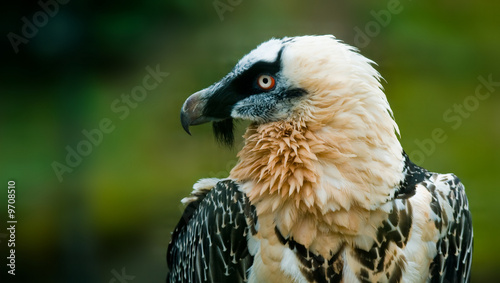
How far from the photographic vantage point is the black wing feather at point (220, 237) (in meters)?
2.16

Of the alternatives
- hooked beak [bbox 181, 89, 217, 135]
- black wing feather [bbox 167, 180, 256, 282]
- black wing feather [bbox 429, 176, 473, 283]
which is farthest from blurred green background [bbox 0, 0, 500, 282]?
black wing feather [bbox 429, 176, 473, 283]

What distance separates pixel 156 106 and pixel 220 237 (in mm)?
1883

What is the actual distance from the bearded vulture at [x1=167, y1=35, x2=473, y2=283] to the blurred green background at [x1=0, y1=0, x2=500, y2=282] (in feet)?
4.68

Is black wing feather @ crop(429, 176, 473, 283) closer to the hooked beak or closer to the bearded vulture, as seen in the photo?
the bearded vulture

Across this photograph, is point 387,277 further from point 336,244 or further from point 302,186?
point 302,186

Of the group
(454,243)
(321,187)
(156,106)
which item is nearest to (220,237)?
(321,187)

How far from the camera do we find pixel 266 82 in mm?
2172

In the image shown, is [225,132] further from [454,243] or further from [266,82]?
[454,243]

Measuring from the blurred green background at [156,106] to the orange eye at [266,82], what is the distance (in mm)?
1441

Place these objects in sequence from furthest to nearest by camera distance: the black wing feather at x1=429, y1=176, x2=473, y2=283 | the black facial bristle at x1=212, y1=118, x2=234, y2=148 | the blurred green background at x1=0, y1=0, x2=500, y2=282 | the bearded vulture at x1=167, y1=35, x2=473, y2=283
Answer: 1. the blurred green background at x1=0, y1=0, x2=500, y2=282
2. the black facial bristle at x1=212, y1=118, x2=234, y2=148
3. the black wing feather at x1=429, y1=176, x2=473, y2=283
4. the bearded vulture at x1=167, y1=35, x2=473, y2=283

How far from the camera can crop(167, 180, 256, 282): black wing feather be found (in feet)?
7.08

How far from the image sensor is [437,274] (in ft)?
7.04

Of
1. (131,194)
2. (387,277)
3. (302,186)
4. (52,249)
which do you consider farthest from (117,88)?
(387,277)

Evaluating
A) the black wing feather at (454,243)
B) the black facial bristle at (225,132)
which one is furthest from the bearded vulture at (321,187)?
the black facial bristle at (225,132)
